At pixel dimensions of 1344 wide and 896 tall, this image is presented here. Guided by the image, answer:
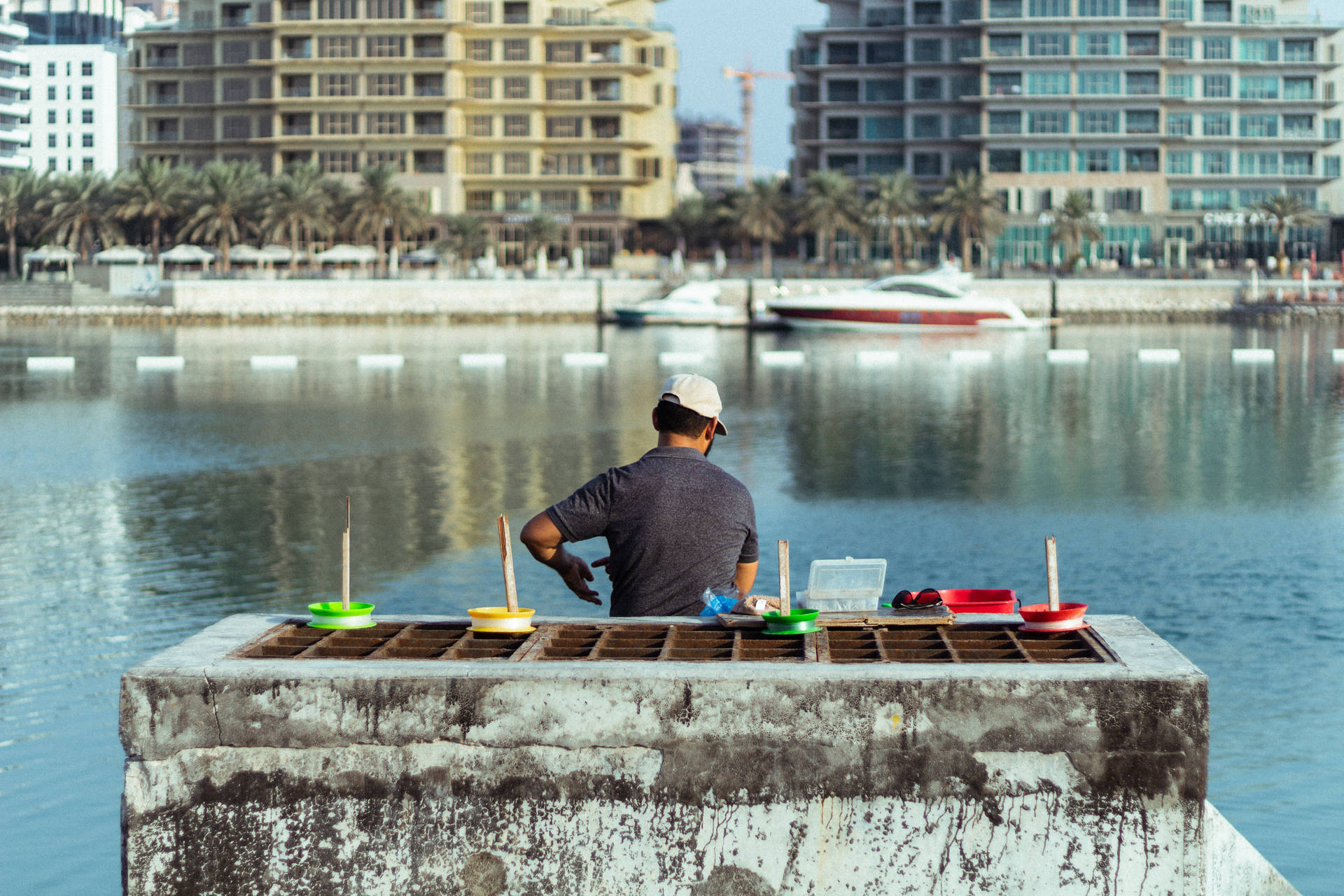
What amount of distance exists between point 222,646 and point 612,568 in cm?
171

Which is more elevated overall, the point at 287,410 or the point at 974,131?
the point at 974,131

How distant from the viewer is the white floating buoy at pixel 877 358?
212 feet

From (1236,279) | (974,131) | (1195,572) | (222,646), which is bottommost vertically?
(1195,572)

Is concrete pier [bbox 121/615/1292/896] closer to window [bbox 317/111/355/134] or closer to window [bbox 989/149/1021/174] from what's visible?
window [bbox 317/111/355/134]

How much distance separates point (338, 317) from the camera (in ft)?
329

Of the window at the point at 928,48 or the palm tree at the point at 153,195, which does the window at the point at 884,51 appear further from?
the palm tree at the point at 153,195

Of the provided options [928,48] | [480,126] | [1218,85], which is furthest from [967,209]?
[480,126]

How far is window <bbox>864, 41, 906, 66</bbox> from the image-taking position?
13562 cm

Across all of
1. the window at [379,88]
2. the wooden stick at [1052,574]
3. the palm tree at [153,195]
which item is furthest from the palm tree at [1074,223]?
the wooden stick at [1052,574]

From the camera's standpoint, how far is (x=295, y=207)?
109m

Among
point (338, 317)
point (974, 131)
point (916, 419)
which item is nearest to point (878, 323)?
point (338, 317)

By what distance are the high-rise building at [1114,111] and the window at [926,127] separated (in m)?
0.11

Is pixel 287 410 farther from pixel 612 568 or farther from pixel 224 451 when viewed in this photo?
pixel 612 568

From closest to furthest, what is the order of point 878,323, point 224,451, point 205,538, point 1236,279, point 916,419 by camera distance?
1. point 205,538
2. point 224,451
3. point 916,419
4. point 878,323
5. point 1236,279
